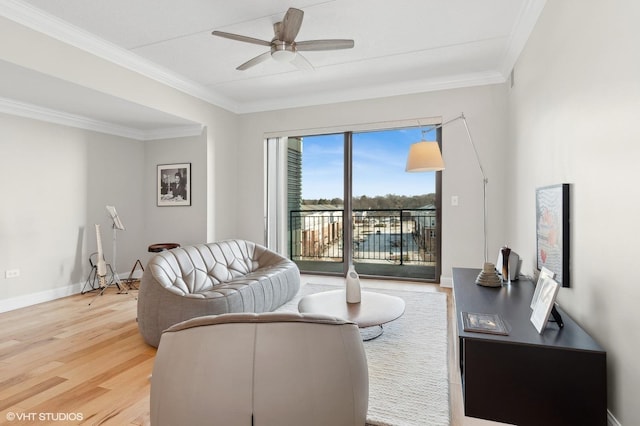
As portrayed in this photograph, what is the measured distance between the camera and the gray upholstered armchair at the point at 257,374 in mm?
1149

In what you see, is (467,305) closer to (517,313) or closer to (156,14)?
(517,313)

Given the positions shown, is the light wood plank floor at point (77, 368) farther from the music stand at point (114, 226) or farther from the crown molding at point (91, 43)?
the crown molding at point (91, 43)

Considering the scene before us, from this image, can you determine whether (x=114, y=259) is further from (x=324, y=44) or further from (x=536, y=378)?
(x=536, y=378)

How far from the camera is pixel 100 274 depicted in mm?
4574

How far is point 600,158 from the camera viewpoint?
1.63m

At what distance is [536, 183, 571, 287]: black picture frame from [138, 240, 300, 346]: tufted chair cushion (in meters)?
2.30

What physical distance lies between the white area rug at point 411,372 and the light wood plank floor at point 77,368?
92 mm

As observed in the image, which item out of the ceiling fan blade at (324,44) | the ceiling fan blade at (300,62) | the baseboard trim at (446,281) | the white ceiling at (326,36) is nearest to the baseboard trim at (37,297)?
the white ceiling at (326,36)

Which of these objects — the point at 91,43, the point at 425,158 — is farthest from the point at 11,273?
the point at 425,158

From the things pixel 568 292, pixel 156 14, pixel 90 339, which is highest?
pixel 156 14

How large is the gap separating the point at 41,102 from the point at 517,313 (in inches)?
197

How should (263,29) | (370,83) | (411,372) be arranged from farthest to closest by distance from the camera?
(370,83) → (263,29) → (411,372)

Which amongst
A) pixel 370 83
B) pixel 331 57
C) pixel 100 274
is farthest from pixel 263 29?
pixel 100 274

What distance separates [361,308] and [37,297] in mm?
3936
